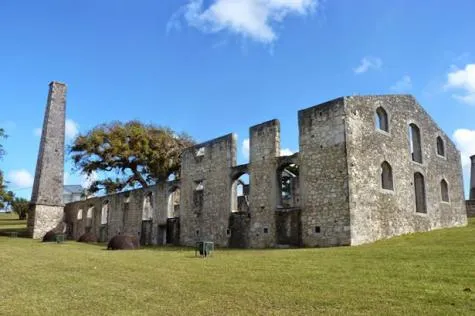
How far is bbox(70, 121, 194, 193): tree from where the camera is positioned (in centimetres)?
3853

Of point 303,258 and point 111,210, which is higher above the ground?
point 111,210

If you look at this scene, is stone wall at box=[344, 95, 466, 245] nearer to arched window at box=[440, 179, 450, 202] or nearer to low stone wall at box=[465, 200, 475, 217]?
arched window at box=[440, 179, 450, 202]

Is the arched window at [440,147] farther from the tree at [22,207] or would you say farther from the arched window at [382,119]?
the tree at [22,207]

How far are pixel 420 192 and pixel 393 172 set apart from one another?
3583mm

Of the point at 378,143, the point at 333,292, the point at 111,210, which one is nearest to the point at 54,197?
the point at 111,210

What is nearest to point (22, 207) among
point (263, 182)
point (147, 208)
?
point (147, 208)

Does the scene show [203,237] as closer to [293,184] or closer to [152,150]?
[293,184]

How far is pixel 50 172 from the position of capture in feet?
118

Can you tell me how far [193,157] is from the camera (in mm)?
26531

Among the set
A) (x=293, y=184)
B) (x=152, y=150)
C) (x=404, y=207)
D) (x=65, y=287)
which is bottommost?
(x=65, y=287)

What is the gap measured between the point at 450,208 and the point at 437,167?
102 inches

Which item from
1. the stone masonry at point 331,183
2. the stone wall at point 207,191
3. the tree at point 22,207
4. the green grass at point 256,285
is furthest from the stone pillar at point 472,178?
the tree at point 22,207

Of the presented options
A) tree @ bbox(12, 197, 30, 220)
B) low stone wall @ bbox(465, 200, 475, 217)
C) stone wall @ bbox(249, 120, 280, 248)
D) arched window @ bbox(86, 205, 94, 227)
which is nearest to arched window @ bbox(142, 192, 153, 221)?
arched window @ bbox(86, 205, 94, 227)

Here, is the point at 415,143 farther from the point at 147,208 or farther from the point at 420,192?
the point at 147,208
